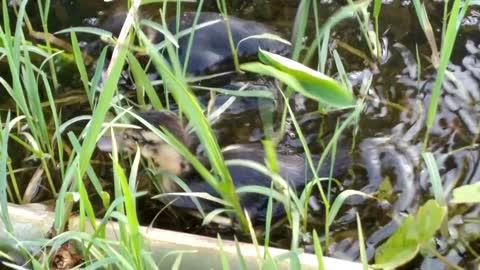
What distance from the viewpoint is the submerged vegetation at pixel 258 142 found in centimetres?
139

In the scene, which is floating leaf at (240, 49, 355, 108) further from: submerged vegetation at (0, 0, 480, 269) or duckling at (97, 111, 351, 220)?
duckling at (97, 111, 351, 220)

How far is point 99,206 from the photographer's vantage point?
169 centimetres

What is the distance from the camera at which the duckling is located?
1650 mm

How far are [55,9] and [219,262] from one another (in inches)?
42.0

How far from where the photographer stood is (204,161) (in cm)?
174

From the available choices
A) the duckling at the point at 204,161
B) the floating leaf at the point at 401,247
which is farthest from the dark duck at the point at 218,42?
the floating leaf at the point at 401,247

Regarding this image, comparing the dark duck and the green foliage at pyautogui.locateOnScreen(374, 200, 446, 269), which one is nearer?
the green foliage at pyautogui.locateOnScreen(374, 200, 446, 269)

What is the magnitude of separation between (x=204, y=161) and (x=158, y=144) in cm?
10

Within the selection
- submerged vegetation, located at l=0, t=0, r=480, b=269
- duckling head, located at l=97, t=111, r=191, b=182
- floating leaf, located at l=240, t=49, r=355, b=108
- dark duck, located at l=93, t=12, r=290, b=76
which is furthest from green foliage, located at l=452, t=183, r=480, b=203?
dark duck, located at l=93, t=12, r=290, b=76

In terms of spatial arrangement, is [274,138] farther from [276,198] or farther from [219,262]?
[219,262]

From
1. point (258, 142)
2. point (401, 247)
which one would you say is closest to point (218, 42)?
point (258, 142)

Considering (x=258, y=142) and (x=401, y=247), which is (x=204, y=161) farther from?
(x=401, y=247)

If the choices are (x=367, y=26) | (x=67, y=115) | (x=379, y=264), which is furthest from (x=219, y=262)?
(x=367, y=26)

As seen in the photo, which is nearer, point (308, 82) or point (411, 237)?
point (308, 82)
